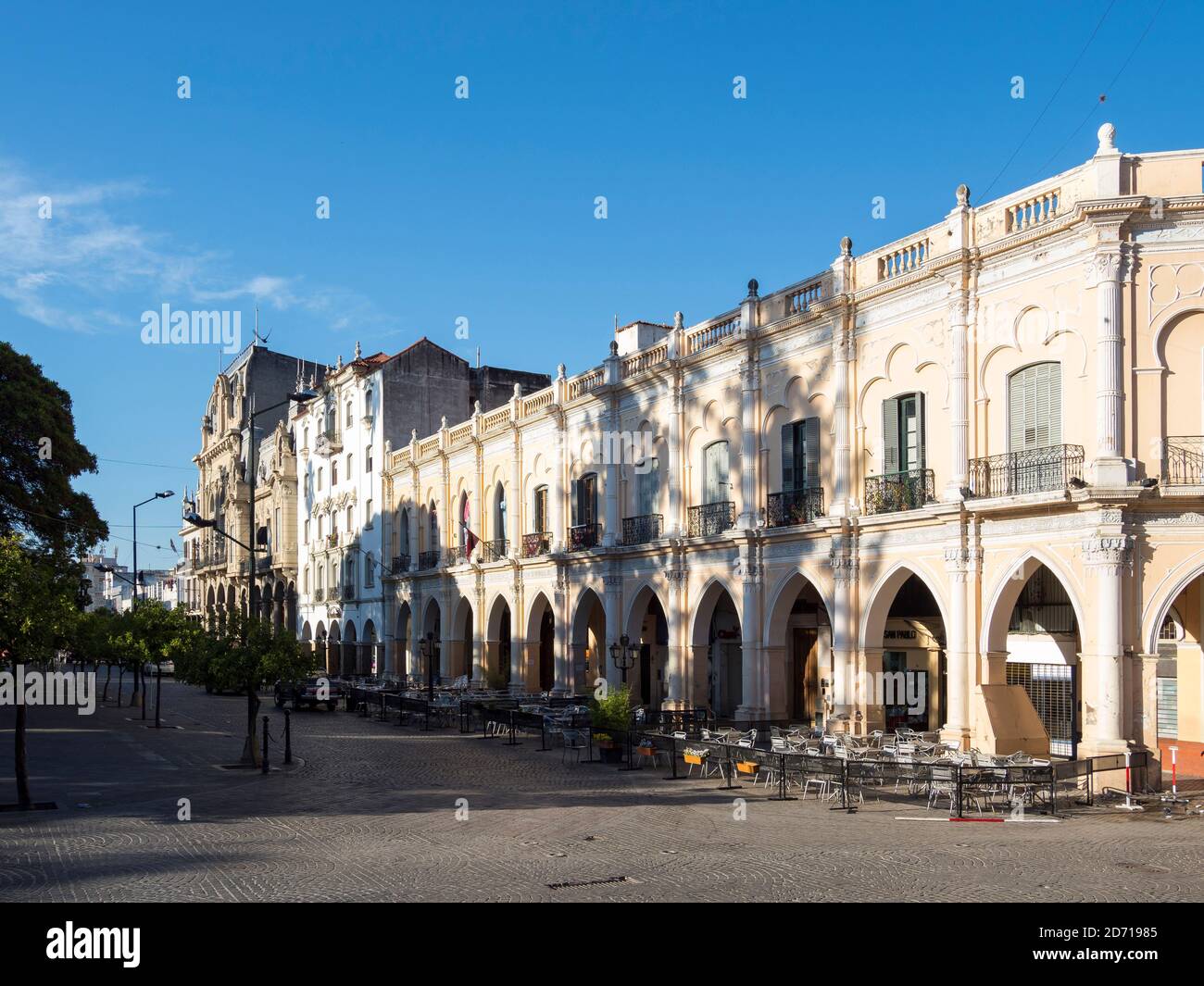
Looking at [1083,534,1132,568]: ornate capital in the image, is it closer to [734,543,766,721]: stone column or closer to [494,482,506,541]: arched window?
[734,543,766,721]: stone column

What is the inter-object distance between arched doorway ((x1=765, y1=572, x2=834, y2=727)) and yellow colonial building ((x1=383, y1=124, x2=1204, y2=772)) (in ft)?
0.29

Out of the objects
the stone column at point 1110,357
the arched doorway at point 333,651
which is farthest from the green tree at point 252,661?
the arched doorway at point 333,651

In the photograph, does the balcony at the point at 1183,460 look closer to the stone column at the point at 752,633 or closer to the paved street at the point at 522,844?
the paved street at the point at 522,844

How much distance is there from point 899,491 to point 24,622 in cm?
1760

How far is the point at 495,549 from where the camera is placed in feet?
149

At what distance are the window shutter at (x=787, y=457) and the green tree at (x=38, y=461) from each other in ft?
76.4

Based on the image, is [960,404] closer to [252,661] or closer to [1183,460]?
[1183,460]

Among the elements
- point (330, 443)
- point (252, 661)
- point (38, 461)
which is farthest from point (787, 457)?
point (330, 443)

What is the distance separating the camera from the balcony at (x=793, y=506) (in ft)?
92.6

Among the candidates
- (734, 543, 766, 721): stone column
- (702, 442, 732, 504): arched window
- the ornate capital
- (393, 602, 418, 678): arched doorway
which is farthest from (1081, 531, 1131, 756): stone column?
(393, 602, 418, 678): arched doorway

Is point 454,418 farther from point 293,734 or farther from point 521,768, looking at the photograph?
point 521,768

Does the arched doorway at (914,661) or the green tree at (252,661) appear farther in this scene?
the arched doorway at (914,661)

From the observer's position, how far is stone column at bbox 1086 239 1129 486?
68.0 feet

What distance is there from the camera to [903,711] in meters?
30.2
